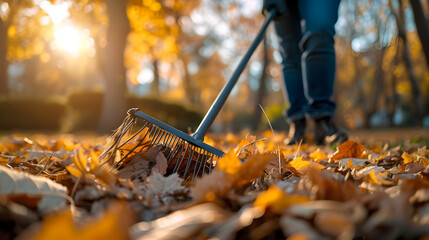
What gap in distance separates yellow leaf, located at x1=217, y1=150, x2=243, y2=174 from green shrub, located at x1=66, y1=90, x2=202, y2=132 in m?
8.85

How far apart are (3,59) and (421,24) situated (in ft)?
44.6

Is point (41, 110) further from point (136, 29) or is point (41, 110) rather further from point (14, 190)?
point (14, 190)

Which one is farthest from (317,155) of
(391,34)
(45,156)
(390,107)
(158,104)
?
(390,107)

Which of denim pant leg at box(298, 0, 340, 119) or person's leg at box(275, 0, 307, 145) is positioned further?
person's leg at box(275, 0, 307, 145)

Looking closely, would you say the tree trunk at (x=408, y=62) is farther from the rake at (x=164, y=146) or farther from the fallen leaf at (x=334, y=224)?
the fallen leaf at (x=334, y=224)

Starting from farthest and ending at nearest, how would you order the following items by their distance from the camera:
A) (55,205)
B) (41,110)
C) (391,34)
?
(391,34) < (41,110) < (55,205)

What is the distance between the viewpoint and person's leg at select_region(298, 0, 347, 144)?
2312 mm

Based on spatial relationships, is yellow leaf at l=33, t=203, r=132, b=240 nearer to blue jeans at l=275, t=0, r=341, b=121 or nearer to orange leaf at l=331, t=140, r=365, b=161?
orange leaf at l=331, t=140, r=365, b=161

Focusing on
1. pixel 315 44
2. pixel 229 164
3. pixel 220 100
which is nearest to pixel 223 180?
pixel 229 164

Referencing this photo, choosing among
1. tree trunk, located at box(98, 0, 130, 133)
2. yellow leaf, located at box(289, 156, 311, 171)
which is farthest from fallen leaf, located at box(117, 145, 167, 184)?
tree trunk, located at box(98, 0, 130, 133)

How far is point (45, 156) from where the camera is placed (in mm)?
1644

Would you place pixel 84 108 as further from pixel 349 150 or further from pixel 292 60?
pixel 349 150

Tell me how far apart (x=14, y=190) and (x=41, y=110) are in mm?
12498

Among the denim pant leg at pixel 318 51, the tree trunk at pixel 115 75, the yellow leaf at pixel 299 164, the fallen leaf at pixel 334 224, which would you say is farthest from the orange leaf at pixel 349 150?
the tree trunk at pixel 115 75
